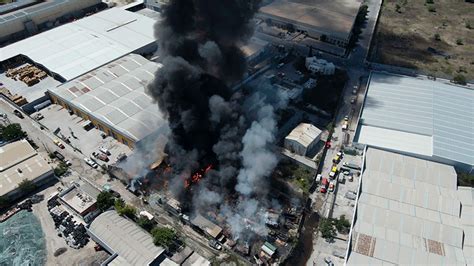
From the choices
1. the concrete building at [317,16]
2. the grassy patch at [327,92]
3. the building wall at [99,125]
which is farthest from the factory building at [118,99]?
the concrete building at [317,16]

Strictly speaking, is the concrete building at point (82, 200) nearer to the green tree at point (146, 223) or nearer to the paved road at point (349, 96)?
the green tree at point (146, 223)

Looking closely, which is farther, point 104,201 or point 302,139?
point 302,139

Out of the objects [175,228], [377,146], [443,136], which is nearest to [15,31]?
[175,228]

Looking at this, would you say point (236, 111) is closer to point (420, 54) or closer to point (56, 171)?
point (56, 171)

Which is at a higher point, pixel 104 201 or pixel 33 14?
pixel 33 14

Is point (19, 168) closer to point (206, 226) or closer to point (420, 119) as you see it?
point (206, 226)

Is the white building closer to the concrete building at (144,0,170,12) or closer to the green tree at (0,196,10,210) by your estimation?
the concrete building at (144,0,170,12)

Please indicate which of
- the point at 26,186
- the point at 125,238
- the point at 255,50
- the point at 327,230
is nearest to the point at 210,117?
the point at 125,238
